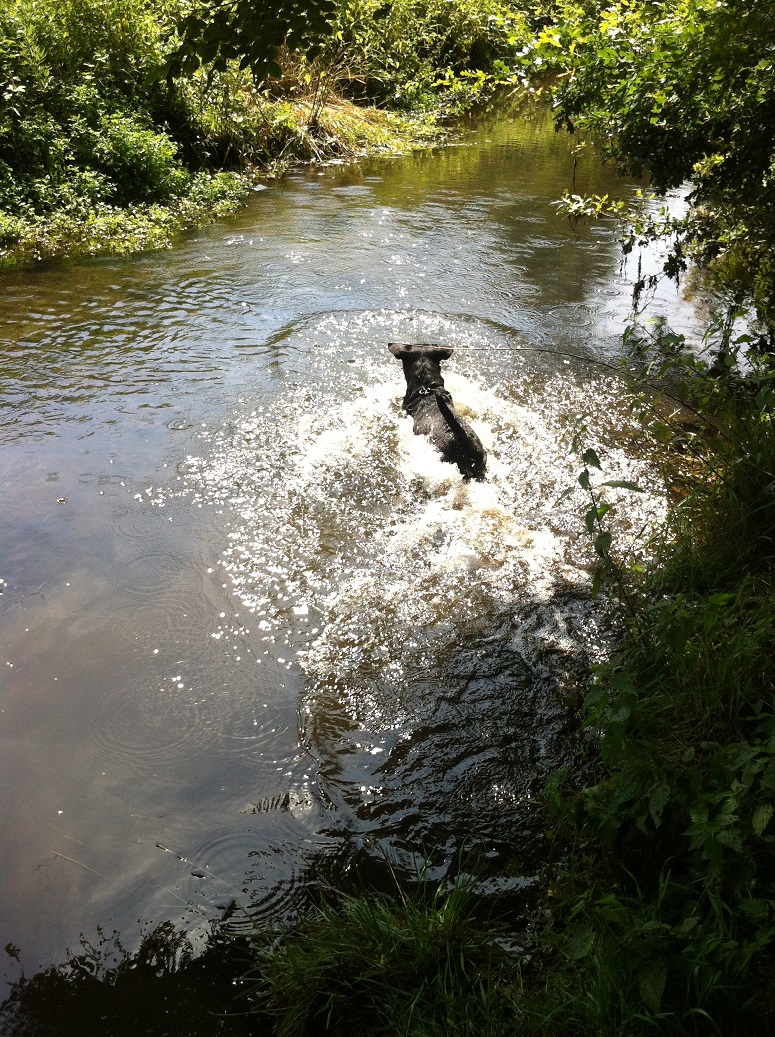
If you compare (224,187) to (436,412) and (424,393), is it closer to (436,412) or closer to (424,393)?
(424,393)

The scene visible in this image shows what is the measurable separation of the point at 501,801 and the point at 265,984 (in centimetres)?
110

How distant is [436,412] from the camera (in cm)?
553

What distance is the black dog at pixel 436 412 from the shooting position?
5137mm

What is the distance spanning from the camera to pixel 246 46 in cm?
314

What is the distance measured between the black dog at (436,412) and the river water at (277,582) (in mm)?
136

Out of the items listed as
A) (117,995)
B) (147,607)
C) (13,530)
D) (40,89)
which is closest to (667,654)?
(117,995)

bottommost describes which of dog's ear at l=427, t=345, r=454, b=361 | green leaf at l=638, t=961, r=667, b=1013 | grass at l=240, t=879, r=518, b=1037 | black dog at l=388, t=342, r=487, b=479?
grass at l=240, t=879, r=518, b=1037

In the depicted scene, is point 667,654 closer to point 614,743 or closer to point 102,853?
point 614,743

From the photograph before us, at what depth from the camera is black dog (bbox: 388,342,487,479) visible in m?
5.14

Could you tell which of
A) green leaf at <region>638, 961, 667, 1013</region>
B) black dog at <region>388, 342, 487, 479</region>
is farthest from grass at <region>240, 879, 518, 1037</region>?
black dog at <region>388, 342, 487, 479</region>

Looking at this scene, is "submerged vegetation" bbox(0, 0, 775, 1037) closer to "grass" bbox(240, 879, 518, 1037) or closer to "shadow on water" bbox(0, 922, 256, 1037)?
"grass" bbox(240, 879, 518, 1037)

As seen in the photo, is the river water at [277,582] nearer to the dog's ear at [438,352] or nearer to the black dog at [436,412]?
the black dog at [436,412]

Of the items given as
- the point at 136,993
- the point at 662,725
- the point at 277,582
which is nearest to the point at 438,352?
the point at 277,582

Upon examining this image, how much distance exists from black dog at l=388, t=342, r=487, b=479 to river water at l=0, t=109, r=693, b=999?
136 millimetres
